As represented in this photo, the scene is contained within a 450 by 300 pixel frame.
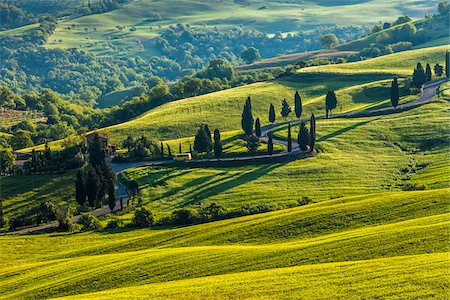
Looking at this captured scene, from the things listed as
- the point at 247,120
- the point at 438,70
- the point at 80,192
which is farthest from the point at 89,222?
the point at 438,70

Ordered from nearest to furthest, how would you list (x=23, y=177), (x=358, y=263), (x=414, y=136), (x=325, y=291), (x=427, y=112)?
(x=325, y=291), (x=358, y=263), (x=23, y=177), (x=414, y=136), (x=427, y=112)

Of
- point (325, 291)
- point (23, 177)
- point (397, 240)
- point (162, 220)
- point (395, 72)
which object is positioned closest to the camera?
point (325, 291)

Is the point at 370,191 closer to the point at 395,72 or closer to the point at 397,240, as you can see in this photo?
the point at 397,240

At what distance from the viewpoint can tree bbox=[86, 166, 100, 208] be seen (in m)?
96.5

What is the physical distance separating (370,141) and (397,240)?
70638mm

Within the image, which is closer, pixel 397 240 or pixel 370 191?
pixel 397 240

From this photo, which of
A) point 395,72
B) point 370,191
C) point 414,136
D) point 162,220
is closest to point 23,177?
point 162,220

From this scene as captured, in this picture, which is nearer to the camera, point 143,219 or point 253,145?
point 143,219

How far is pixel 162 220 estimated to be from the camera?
8781cm

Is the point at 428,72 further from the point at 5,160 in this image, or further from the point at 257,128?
the point at 5,160

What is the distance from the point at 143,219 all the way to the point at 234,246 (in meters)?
23.2

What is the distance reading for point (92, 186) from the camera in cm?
9700

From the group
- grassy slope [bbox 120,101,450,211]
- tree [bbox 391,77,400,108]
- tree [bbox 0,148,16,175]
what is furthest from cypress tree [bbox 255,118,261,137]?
tree [bbox 0,148,16,175]

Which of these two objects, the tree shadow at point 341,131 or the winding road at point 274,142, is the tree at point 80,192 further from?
the tree shadow at point 341,131
